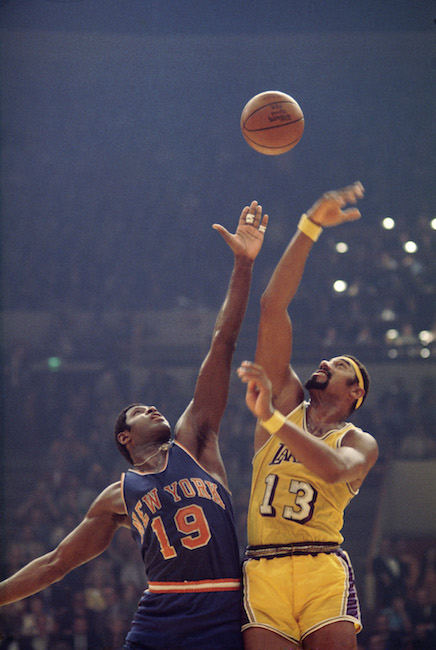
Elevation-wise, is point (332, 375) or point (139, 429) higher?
point (332, 375)

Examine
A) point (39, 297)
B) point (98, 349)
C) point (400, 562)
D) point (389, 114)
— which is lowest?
point (400, 562)

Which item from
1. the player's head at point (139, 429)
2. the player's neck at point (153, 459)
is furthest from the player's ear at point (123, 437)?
the player's neck at point (153, 459)

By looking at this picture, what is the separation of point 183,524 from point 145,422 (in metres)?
0.63

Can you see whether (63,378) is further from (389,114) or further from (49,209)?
(389,114)

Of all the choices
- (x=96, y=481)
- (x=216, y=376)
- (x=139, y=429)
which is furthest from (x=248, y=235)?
(x=96, y=481)

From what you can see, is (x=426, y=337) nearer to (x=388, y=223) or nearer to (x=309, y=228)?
(x=388, y=223)

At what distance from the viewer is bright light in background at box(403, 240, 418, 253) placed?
1380cm

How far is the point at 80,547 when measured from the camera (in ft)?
12.7

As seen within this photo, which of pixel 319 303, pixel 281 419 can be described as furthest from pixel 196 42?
pixel 281 419

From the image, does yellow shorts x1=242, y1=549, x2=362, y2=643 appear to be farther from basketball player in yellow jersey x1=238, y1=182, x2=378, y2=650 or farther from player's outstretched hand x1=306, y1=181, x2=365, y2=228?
player's outstretched hand x1=306, y1=181, x2=365, y2=228

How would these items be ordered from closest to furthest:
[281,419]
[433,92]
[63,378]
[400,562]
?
[281,419]
[400,562]
[63,378]
[433,92]

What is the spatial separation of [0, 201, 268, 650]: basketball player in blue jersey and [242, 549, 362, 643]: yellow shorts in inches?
5.4

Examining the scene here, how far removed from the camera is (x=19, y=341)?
42.3 ft

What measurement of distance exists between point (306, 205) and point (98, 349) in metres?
5.40
